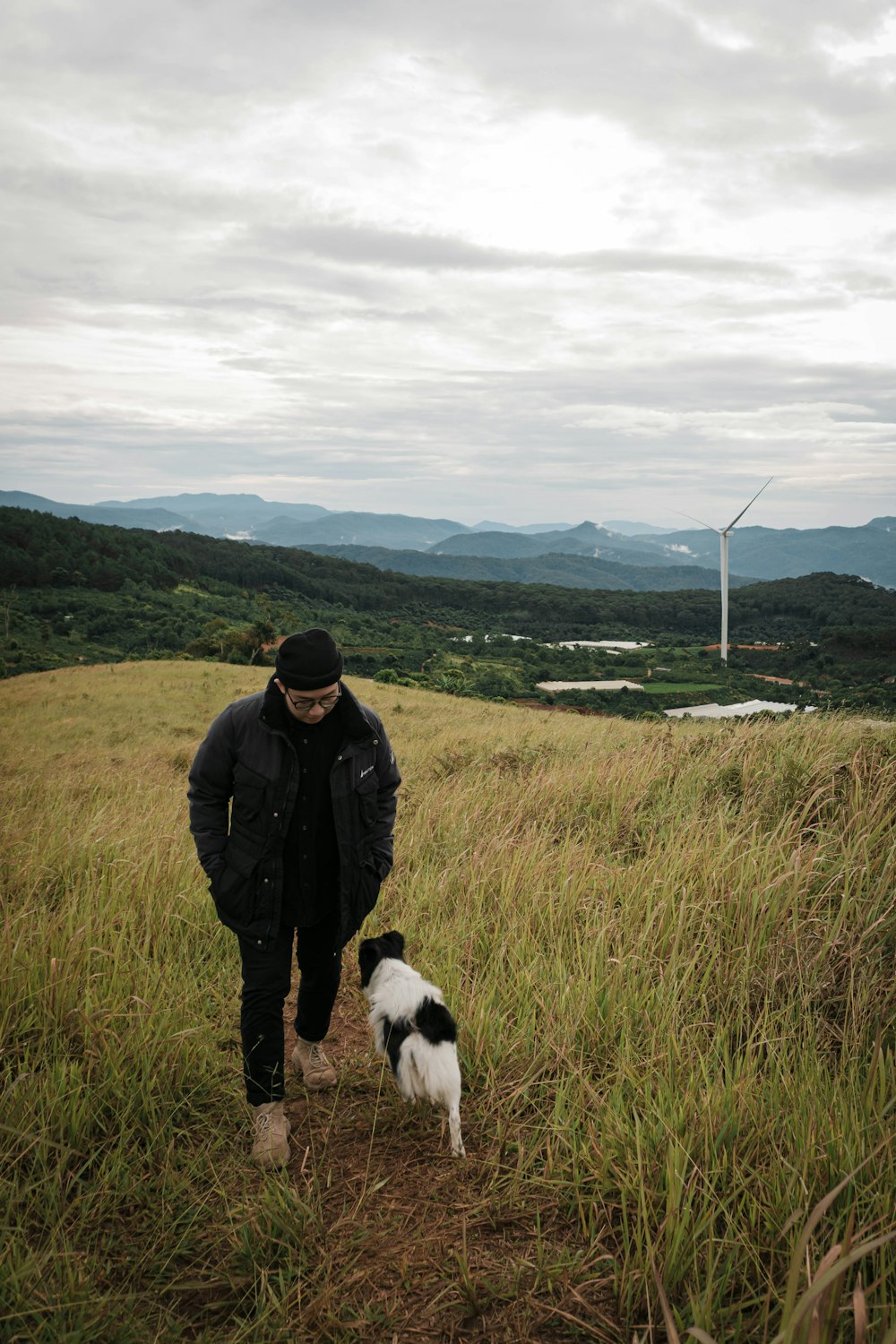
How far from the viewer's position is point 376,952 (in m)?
3.65

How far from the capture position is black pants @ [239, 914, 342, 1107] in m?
3.15

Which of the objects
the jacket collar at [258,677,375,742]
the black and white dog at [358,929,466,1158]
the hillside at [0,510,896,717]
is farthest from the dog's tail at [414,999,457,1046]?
the hillside at [0,510,896,717]

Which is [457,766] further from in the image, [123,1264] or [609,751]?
[123,1264]

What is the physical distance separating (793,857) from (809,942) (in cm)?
54

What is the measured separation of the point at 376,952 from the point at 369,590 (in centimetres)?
17014

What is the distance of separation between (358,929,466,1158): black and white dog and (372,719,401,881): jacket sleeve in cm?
47

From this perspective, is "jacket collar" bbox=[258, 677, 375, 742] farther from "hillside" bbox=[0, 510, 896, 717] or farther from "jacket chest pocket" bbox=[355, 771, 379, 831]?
"hillside" bbox=[0, 510, 896, 717]

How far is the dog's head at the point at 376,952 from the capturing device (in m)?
3.65

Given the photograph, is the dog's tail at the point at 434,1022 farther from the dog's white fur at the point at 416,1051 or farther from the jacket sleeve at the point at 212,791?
the jacket sleeve at the point at 212,791

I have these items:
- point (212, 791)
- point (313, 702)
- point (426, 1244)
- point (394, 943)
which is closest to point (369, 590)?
point (394, 943)

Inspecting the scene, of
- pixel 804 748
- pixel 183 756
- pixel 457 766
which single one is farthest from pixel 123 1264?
pixel 183 756

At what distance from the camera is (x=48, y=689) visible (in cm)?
3784

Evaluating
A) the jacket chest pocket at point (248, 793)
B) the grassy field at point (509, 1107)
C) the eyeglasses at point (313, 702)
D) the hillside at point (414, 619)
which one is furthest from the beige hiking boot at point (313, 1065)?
the hillside at point (414, 619)

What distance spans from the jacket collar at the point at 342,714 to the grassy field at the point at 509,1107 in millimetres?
1376
